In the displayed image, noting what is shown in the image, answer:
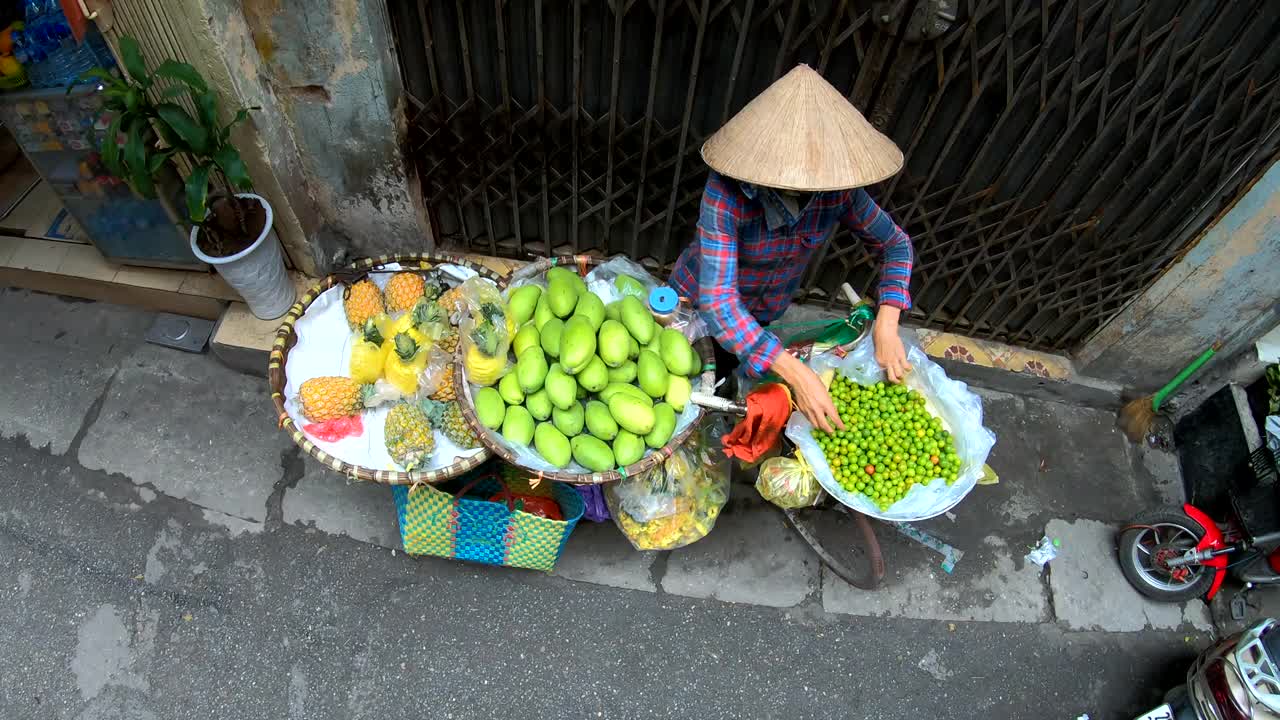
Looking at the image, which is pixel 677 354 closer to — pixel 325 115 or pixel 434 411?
pixel 434 411

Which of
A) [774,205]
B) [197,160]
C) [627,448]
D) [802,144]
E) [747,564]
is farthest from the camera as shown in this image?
[747,564]

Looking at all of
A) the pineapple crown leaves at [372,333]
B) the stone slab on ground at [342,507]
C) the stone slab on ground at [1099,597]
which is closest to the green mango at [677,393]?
the pineapple crown leaves at [372,333]

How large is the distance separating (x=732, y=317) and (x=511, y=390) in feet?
2.68

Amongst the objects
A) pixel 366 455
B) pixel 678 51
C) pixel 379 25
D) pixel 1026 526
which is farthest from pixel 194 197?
pixel 1026 526

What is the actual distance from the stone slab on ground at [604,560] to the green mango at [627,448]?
0.99 metres

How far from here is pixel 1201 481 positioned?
351 cm

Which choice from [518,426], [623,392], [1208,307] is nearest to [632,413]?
[623,392]

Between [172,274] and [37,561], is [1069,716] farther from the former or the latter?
[172,274]

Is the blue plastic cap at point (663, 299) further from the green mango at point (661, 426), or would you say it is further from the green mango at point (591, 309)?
the green mango at point (661, 426)

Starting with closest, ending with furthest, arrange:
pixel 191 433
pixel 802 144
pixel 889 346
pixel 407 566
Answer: pixel 802 144
pixel 889 346
pixel 407 566
pixel 191 433

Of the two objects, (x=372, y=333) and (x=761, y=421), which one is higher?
(x=761, y=421)

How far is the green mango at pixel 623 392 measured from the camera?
7.84ft

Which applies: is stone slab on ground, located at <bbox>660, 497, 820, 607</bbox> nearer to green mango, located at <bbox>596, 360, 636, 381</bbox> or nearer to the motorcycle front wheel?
green mango, located at <bbox>596, 360, 636, 381</bbox>

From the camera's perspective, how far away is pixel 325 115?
300cm
